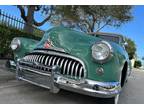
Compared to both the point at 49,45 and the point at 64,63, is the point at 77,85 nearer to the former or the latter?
the point at 64,63

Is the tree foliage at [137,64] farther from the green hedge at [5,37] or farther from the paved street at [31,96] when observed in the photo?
the paved street at [31,96]

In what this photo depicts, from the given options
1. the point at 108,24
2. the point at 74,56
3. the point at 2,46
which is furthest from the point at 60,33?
the point at 108,24

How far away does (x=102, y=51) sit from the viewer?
3.89 m

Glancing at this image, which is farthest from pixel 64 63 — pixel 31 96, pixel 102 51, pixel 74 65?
pixel 31 96

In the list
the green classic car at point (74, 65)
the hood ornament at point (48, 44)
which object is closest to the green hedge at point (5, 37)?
the green classic car at point (74, 65)

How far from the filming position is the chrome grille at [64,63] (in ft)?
13.1

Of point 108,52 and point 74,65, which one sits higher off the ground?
point 108,52

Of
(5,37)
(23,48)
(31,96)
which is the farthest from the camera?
(5,37)

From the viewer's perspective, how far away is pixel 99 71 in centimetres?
395

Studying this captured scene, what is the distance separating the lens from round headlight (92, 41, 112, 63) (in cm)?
387

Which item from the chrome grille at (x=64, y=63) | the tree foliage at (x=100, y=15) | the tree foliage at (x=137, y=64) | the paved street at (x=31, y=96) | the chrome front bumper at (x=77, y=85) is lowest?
the tree foliage at (x=137, y=64)

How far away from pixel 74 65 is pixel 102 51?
505 millimetres

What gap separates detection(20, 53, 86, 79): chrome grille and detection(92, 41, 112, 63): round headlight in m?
0.29
